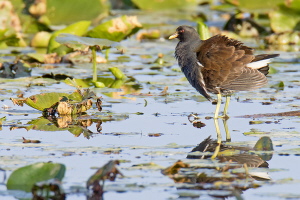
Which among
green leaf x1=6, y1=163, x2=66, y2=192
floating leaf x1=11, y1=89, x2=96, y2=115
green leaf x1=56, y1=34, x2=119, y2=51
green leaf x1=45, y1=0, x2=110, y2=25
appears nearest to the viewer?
green leaf x1=6, y1=163, x2=66, y2=192

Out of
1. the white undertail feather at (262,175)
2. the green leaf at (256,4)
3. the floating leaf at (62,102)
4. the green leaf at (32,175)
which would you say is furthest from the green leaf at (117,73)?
A: the green leaf at (256,4)

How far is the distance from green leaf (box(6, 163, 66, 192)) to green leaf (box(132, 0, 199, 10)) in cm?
1261

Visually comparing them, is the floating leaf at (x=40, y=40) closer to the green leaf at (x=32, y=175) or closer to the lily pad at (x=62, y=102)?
the lily pad at (x=62, y=102)

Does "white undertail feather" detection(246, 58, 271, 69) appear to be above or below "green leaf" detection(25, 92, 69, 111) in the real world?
above

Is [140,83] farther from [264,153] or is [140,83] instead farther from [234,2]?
[234,2]

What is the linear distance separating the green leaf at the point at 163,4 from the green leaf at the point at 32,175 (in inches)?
497

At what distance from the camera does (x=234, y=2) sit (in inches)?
651

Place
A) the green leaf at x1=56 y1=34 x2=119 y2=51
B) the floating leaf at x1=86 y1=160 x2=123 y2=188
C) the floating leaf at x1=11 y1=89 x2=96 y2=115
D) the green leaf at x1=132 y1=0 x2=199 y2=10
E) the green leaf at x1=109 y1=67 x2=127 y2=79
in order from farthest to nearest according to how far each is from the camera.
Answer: the green leaf at x1=132 y1=0 x2=199 y2=10 < the green leaf at x1=109 y1=67 x2=127 y2=79 < the green leaf at x1=56 y1=34 x2=119 y2=51 < the floating leaf at x1=11 y1=89 x2=96 y2=115 < the floating leaf at x1=86 y1=160 x2=123 y2=188

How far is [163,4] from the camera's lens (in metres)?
17.2

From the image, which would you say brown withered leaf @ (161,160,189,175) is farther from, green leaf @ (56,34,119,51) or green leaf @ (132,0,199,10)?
green leaf @ (132,0,199,10)

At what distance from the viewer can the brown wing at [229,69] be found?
6164 millimetres

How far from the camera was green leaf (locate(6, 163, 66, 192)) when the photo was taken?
383cm

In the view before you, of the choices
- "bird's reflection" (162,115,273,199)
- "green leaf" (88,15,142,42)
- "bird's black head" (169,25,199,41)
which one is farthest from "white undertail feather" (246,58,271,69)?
"green leaf" (88,15,142,42)

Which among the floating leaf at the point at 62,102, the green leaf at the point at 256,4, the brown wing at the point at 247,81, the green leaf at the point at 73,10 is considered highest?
the green leaf at the point at 256,4
